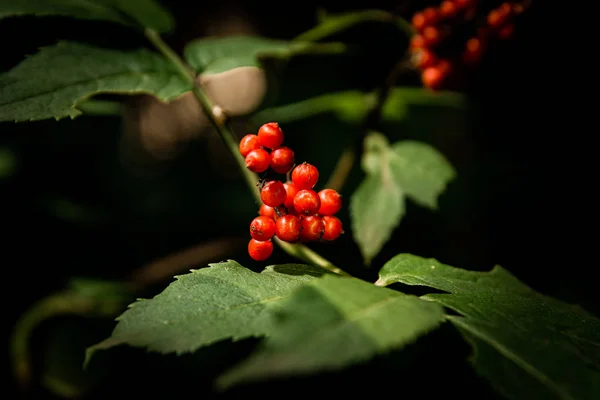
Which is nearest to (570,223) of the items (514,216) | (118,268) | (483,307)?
(514,216)

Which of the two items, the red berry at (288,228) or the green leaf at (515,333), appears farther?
the red berry at (288,228)

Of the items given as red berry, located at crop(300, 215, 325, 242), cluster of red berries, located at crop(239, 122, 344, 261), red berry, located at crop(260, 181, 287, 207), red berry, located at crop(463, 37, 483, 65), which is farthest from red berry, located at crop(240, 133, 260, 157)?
red berry, located at crop(463, 37, 483, 65)

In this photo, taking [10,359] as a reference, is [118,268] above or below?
above

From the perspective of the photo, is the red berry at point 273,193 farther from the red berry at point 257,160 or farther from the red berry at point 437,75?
the red berry at point 437,75

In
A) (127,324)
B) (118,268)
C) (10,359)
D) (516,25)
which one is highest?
(516,25)

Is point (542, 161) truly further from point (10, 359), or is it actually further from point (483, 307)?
point (10, 359)

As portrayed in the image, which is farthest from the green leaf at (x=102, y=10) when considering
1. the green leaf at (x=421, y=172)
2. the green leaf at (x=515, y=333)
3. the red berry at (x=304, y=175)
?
the green leaf at (x=515, y=333)

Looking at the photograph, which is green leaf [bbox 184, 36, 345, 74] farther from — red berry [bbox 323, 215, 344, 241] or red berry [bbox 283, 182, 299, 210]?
red berry [bbox 323, 215, 344, 241]
